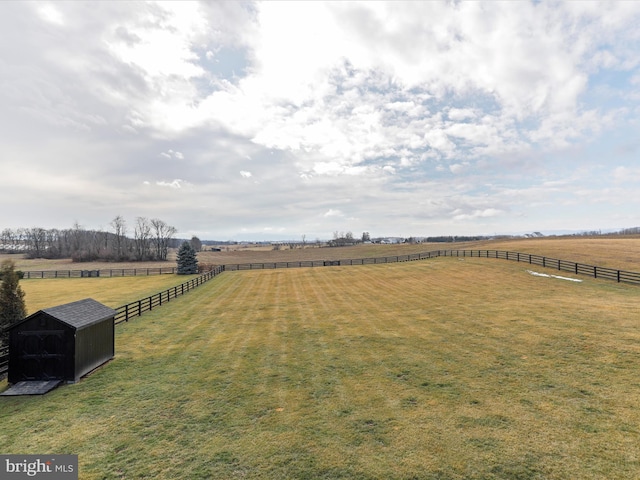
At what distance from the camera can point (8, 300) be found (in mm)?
12242

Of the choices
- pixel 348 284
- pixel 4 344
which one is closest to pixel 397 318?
pixel 348 284

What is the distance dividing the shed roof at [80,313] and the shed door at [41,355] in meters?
0.51

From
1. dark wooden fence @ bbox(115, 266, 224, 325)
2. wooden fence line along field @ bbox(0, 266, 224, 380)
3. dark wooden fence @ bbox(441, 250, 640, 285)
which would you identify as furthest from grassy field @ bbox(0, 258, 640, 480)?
dark wooden fence @ bbox(441, 250, 640, 285)

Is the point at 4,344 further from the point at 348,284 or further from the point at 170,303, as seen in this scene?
the point at 348,284

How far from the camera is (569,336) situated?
13352 millimetres

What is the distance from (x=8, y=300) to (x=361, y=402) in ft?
47.0

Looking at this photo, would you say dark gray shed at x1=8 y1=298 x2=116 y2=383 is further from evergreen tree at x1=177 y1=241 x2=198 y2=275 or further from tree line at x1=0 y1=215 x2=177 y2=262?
tree line at x1=0 y1=215 x2=177 y2=262

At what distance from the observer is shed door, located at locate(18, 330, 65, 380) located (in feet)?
35.6

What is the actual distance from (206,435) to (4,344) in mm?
10881

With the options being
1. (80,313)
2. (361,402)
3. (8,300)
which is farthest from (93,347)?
(361,402)

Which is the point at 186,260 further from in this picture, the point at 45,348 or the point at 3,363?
the point at 45,348

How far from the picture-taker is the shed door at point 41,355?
35.6ft

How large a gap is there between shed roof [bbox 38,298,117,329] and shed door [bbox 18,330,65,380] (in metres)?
0.51

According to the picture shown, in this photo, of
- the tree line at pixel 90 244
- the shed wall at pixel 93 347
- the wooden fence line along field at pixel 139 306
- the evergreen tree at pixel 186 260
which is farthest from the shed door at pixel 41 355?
the tree line at pixel 90 244
